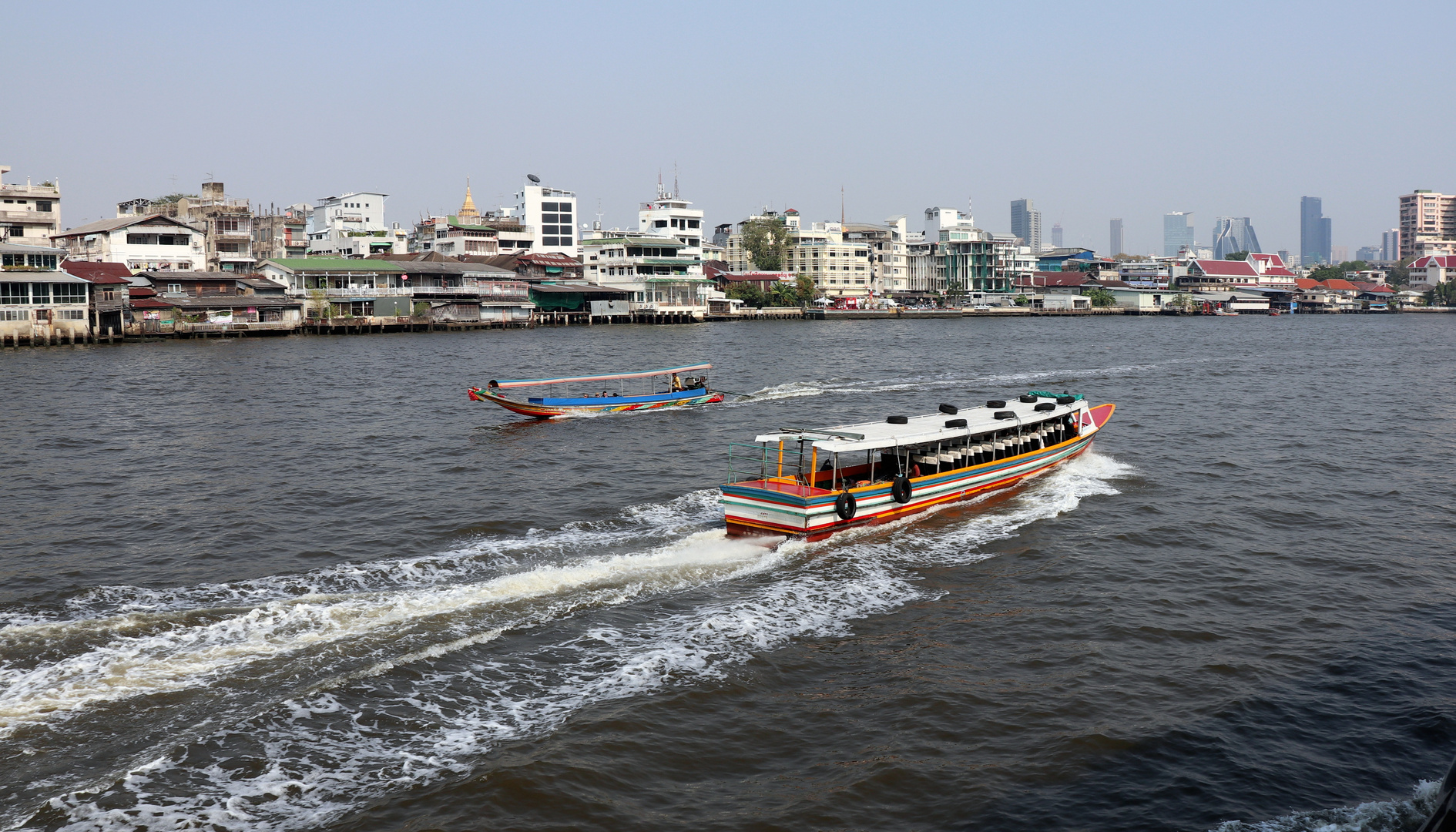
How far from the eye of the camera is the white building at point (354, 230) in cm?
10775

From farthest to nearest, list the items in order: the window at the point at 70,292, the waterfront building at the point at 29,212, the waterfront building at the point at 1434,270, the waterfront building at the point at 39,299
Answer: the waterfront building at the point at 1434,270 → the waterfront building at the point at 29,212 → the window at the point at 70,292 → the waterfront building at the point at 39,299

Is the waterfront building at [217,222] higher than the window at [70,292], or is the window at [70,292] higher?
the waterfront building at [217,222]

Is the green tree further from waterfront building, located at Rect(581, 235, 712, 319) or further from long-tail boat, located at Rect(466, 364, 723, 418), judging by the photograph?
long-tail boat, located at Rect(466, 364, 723, 418)

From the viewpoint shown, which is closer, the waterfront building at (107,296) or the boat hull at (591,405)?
the boat hull at (591,405)

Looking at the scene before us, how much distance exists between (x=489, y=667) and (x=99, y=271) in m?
70.2

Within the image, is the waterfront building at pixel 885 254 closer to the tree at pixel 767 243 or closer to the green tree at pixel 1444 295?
the tree at pixel 767 243

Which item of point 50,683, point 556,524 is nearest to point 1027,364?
point 556,524

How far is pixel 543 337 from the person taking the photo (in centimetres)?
7819

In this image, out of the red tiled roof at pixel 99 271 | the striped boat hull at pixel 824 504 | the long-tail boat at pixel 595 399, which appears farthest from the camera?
the red tiled roof at pixel 99 271

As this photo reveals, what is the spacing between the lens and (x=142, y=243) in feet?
248

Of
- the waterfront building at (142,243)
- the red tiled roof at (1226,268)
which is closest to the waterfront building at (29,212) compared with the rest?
the waterfront building at (142,243)

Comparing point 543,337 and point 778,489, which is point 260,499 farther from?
point 543,337

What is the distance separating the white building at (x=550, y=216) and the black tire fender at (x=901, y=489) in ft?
361

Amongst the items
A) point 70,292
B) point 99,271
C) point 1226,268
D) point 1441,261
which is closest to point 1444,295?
point 1441,261
